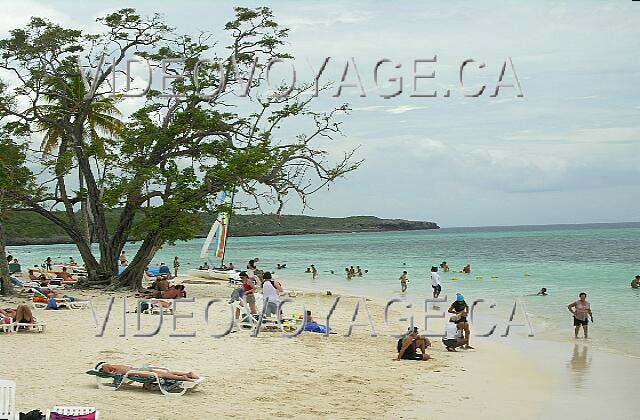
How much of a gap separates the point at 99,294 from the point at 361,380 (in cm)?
1300

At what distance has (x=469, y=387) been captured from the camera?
11852 millimetres

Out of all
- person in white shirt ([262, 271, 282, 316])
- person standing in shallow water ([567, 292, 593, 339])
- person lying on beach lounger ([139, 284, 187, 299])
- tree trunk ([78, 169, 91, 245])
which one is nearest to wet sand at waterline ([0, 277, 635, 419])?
person in white shirt ([262, 271, 282, 316])

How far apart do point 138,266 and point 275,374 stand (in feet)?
43.4

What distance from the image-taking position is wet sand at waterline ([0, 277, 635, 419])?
31.7 feet

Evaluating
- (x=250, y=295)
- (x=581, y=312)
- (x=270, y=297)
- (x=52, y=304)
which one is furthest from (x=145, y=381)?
(x=581, y=312)

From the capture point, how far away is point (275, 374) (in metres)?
11.8

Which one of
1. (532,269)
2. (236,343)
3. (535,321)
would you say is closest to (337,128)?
(535,321)

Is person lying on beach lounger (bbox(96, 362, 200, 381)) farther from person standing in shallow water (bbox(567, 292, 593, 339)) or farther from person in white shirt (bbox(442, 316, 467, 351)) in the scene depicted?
person standing in shallow water (bbox(567, 292, 593, 339))

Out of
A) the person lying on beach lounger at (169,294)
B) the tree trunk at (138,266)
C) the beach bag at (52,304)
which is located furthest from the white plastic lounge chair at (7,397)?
the tree trunk at (138,266)

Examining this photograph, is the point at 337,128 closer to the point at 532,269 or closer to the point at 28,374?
the point at 28,374

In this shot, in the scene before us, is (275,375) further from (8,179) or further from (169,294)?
(8,179)

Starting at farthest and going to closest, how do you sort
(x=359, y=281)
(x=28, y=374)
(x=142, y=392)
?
(x=359, y=281) < (x=28, y=374) < (x=142, y=392)

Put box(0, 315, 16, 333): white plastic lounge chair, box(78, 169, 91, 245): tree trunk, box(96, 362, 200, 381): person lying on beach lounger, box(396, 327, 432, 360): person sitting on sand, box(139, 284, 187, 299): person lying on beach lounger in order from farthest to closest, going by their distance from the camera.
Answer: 1. box(78, 169, 91, 245): tree trunk
2. box(139, 284, 187, 299): person lying on beach lounger
3. box(0, 315, 16, 333): white plastic lounge chair
4. box(396, 327, 432, 360): person sitting on sand
5. box(96, 362, 200, 381): person lying on beach lounger

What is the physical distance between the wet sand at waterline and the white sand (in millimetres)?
16
